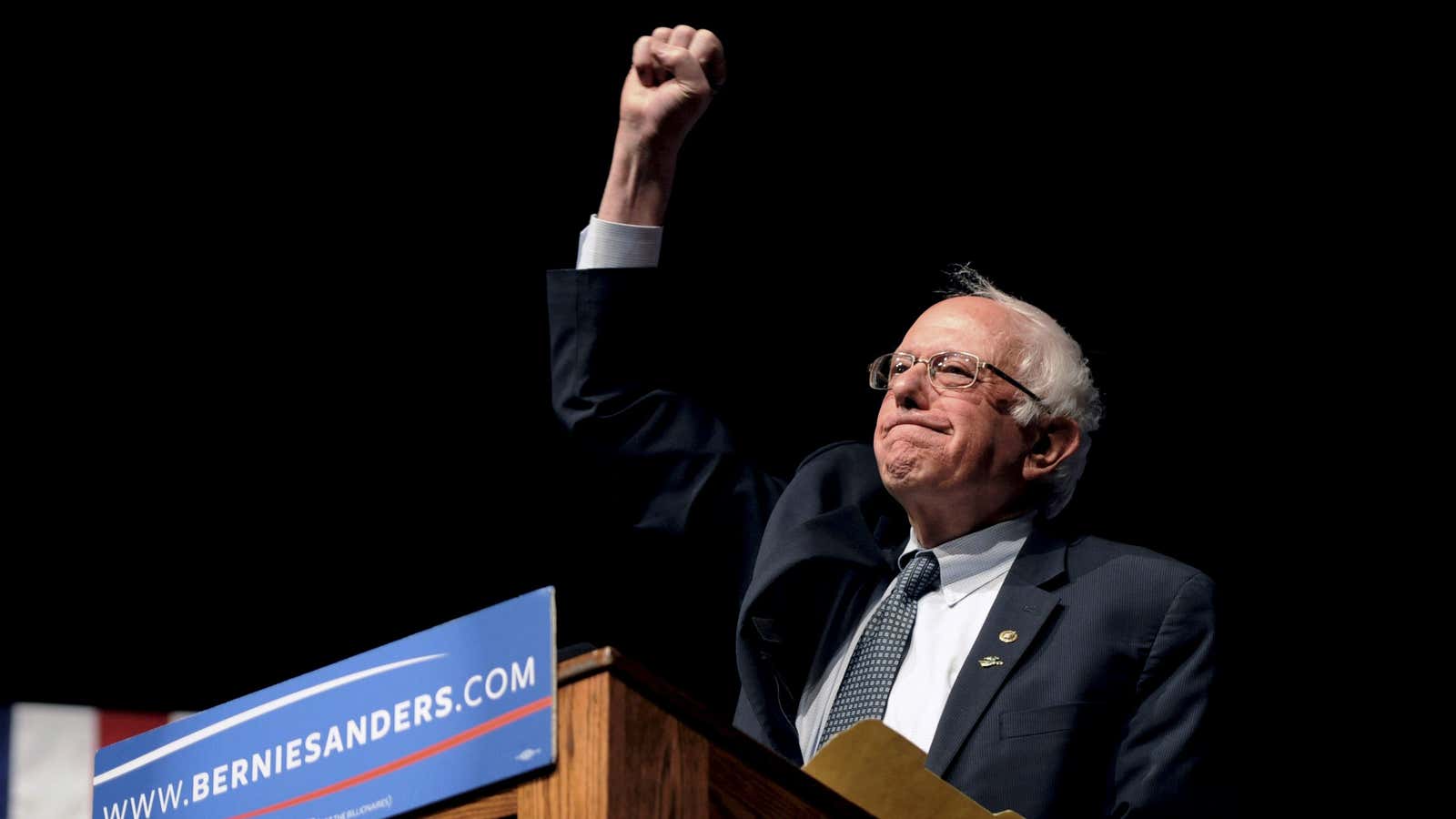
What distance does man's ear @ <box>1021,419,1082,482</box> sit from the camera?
86.9 inches

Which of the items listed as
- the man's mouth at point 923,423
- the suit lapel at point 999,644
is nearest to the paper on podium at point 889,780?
the suit lapel at point 999,644

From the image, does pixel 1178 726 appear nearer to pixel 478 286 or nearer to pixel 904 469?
pixel 904 469

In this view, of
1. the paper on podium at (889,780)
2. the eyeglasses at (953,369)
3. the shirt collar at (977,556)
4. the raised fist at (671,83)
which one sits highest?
the raised fist at (671,83)

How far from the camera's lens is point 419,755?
0.98 meters

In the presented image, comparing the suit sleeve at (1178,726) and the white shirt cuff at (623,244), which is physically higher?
the white shirt cuff at (623,244)

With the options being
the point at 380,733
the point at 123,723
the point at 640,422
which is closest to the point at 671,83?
the point at 640,422

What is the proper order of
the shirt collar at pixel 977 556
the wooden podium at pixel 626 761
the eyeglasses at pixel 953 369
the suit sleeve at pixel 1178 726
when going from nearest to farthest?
the wooden podium at pixel 626 761, the suit sleeve at pixel 1178 726, the shirt collar at pixel 977 556, the eyeglasses at pixel 953 369

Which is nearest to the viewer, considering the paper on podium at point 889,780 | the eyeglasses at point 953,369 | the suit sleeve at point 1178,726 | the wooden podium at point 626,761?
the wooden podium at point 626,761

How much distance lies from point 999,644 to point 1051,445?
0.48 meters

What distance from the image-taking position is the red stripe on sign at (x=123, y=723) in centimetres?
287

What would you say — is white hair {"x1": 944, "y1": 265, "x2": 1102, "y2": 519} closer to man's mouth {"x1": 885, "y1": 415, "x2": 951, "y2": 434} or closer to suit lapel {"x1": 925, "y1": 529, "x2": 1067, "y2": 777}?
man's mouth {"x1": 885, "y1": 415, "x2": 951, "y2": 434}

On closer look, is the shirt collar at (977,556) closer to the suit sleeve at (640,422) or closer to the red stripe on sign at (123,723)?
the suit sleeve at (640,422)

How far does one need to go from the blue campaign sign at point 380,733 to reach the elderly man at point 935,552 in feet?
2.83

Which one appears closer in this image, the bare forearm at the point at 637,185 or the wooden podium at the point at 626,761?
the wooden podium at the point at 626,761
